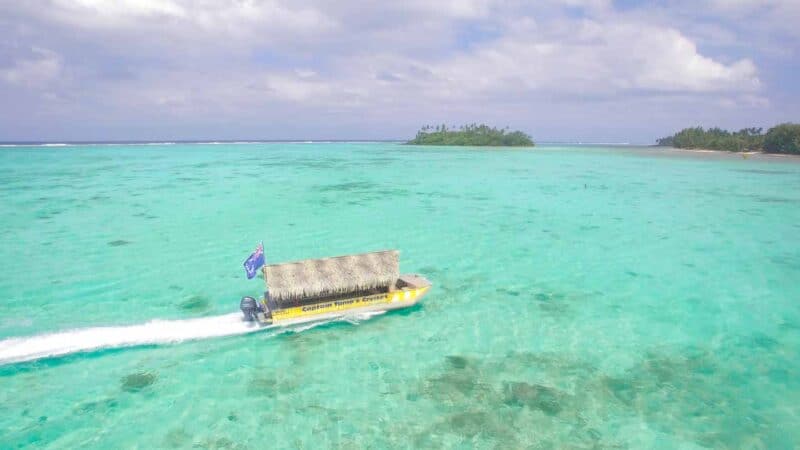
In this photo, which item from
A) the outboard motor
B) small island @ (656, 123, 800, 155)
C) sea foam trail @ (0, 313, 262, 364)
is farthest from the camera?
small island @ (656, 123, 800, 155)

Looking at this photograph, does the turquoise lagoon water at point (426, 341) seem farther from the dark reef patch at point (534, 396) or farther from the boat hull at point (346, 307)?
the boat hull at point (346, 307)

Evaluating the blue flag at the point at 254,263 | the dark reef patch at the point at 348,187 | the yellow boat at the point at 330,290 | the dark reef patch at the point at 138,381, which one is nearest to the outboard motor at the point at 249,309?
the yellow boat at the point at 330,290

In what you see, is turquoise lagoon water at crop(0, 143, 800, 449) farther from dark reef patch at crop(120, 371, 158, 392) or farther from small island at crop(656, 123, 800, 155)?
small island at crop(656, 123, 800, 155)

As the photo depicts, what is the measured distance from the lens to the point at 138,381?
11.2 meters

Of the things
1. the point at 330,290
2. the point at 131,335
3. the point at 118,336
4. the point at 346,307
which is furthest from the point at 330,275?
the point at 118,336

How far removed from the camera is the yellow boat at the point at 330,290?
44.5ft

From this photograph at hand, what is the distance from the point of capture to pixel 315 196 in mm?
39375

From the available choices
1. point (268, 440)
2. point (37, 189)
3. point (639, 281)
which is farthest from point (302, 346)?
point (37, 189)

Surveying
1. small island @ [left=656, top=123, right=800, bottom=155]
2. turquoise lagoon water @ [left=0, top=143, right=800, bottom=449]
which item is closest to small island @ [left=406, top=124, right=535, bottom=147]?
small island @ [left=656, top=123, right=800, bottom=155]

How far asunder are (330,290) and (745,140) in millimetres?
125439

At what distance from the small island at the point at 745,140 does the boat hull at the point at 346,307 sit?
352ft

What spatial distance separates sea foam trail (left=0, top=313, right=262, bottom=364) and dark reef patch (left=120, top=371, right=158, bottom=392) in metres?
→ 1.67

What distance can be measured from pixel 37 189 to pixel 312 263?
42.5 meters

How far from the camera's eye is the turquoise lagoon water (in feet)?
32.0
